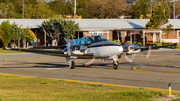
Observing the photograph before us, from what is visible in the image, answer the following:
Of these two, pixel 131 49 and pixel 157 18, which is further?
pixel 157 18

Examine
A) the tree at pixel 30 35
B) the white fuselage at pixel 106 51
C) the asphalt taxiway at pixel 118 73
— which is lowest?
the asphalt taxiway at pixel 118 73

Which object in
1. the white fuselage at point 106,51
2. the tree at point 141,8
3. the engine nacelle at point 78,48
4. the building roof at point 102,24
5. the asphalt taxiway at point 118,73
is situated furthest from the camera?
the tree at point 141,8

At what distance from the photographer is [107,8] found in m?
96.5

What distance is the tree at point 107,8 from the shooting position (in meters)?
96.2

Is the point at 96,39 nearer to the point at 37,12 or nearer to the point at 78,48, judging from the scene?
the point at 78,48

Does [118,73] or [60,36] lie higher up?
[60,36]

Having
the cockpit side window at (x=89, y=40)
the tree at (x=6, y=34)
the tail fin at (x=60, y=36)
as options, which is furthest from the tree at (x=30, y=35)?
the cockpit side window at (x=89, y=40)

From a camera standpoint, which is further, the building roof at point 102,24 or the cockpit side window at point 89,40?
the building roof at point 102,24

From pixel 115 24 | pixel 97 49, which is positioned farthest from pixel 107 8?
pixel 97 49

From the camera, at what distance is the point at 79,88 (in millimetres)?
12320

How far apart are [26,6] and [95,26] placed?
43.0m

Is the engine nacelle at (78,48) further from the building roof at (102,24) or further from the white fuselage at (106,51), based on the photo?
the building roof at (102,24)

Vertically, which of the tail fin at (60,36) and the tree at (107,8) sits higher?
the tree at (107,8)

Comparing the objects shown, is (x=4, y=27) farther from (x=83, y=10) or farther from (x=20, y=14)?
(x=83, y=10)
